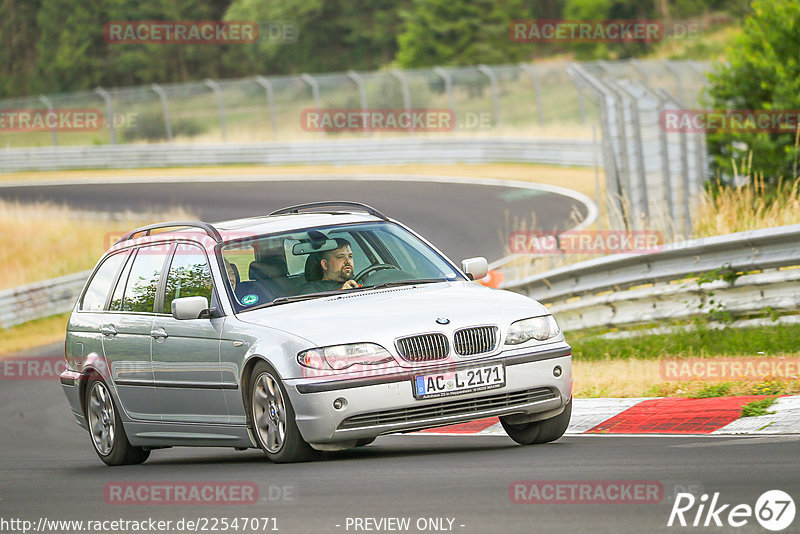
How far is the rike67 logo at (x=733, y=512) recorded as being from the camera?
531 centimetres

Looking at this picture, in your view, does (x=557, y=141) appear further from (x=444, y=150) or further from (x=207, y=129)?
(x=207, y=129)

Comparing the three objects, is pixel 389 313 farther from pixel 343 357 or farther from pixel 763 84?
pixel 763 84

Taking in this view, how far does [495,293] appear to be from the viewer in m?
8.64

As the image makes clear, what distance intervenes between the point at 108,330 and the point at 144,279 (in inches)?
19.9

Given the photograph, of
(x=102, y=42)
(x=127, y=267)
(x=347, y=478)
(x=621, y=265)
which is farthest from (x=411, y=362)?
(x=102, y=42)

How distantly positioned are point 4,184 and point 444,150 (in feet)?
53.0

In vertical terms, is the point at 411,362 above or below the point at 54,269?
above

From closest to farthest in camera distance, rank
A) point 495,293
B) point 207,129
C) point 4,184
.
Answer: point 495,293, point 4,184, point 207,129

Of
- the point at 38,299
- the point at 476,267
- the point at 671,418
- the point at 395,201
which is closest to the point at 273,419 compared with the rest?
the point at 476,267

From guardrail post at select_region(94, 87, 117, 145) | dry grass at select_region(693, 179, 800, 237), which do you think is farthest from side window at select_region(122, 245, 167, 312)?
guardrail post at select_region(94, 87, 117, 145)

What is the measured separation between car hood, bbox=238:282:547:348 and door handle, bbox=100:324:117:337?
1697 mm

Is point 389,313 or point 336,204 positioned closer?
point 389,313

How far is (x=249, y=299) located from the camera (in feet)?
28.6

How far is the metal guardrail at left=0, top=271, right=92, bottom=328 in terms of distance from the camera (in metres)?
22.7
